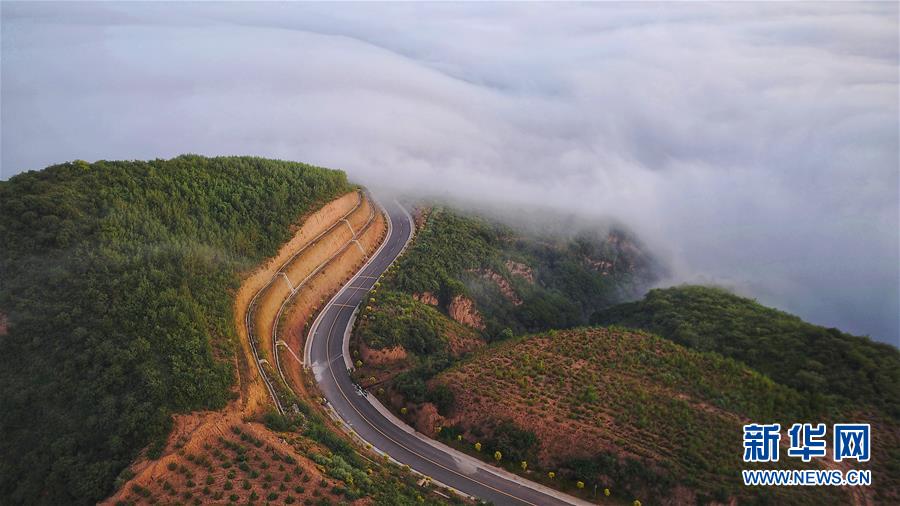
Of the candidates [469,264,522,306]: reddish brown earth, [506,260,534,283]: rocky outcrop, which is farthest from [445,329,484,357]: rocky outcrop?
[506,260,534,283]: rocky outcrop

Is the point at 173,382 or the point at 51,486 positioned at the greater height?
the point at 173,382

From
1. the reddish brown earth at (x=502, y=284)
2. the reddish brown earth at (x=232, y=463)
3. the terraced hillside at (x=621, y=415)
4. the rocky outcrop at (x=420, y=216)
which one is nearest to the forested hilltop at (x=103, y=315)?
the reddish brown earth at (x=232, y=463)

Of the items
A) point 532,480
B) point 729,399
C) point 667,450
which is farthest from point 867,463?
point 532,480

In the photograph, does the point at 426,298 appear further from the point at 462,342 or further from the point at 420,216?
the point at 420,216

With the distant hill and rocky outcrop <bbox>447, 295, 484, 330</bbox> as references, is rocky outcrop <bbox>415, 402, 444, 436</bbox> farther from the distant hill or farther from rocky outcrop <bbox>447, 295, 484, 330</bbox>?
rocky outcrop <bbox>447, 295, 484, 330</bbox>

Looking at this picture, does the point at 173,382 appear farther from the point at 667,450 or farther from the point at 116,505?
the point at 667,450

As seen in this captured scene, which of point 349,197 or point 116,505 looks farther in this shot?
point 349,197

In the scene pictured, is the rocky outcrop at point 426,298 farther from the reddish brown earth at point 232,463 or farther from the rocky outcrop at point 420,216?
the reddish brown earth at point 232,463
